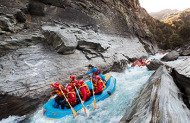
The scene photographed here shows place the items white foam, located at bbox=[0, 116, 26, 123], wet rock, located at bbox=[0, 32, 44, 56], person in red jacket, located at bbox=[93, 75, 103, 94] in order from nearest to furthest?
1. white foam, located at bbox=[0, 116, 26, 123]
2. person in red jacket, located at bbox=[93, 75, 103, 94]
3. wet rock, located at bbox=[0, 32, 44, 56]

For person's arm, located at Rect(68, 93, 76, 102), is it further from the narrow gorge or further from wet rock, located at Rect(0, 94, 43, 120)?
wet rock, located at Rect(0, 94, 43, 120)

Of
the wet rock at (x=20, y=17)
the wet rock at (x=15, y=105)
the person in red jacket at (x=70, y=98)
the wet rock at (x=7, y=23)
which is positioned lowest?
the wet rock at (x=15, y=105)

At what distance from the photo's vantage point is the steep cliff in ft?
18.2

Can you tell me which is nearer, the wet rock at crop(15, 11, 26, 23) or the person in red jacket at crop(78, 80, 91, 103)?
the person in red jacket at crop(78, 80, 91, 103)

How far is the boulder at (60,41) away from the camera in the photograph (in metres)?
8.62

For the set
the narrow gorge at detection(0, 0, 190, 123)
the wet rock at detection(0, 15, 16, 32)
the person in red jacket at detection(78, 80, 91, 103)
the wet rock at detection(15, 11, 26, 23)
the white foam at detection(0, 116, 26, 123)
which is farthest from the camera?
the wet rock at detection(15, 11, 26, 23)

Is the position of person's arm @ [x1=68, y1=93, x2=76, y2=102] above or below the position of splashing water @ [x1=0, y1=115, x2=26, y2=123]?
above

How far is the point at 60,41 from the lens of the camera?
28.8ft

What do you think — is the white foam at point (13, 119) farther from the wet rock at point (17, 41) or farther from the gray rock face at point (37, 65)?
the wet rock at point (17, 41)

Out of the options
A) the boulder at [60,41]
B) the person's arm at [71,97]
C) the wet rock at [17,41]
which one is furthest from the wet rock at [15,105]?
the boulder at [60,41]

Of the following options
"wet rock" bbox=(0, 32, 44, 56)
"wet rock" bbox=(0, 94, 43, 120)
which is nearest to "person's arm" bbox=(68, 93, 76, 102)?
"wet rock" bbox=(0, 94, 43, 120)

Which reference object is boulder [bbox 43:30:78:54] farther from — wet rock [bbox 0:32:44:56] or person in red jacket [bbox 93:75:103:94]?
person in red jacket [bbox 93:75:103:94]

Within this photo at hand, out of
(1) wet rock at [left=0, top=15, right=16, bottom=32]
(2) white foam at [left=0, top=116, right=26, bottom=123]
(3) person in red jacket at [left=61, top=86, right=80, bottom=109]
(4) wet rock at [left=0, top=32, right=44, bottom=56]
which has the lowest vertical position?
(2) white foam at [left=0, top=116, right=26, bottom=123]

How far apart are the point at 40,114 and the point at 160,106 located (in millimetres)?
5656
